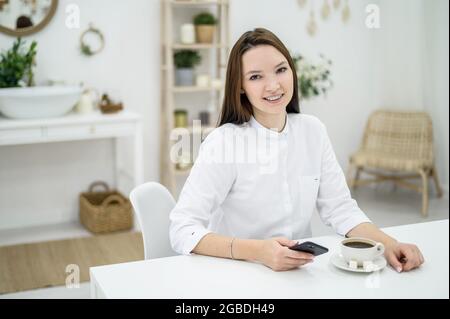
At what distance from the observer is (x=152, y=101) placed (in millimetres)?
3703

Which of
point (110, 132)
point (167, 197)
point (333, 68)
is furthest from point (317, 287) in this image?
point (333, 68)

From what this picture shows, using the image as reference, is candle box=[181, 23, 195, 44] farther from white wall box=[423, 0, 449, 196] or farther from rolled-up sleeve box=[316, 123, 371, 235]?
rolled-up sleeve box=[316, 123, 371, 235]

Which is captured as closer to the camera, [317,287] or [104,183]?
[317,287]

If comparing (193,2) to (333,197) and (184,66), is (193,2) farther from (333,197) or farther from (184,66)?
(333,197)

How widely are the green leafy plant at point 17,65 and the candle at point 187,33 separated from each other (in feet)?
2.76

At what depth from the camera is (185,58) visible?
3623mm

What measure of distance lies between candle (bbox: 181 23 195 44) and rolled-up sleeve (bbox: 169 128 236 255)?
2159mm

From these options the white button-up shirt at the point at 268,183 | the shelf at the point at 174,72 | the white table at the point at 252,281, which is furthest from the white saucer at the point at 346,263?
the shelf at the point at 174,72

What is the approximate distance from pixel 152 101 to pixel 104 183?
58 centimetres

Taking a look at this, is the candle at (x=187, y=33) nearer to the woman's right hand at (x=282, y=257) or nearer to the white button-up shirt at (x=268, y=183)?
the white button-up shirt at (x=268, y=183)

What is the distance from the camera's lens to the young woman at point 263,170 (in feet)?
4.75

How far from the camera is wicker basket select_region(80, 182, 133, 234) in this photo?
10.9 ft

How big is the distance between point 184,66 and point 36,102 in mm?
956

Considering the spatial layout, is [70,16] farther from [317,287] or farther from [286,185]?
[317,287]
